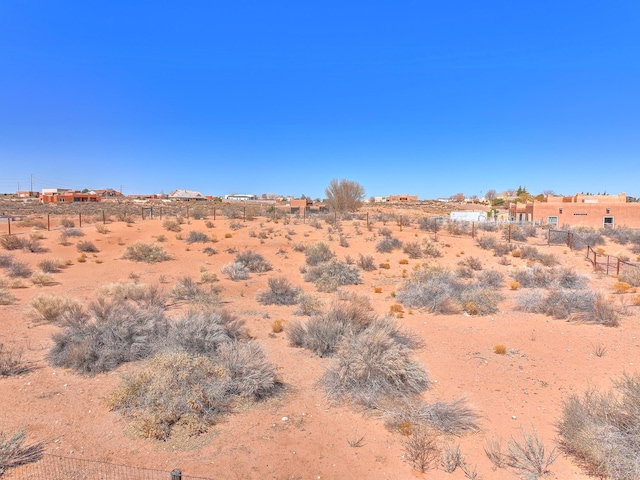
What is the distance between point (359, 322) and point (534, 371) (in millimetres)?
3753

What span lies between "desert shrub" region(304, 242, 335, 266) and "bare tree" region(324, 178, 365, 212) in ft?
103

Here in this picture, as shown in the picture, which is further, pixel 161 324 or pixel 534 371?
pixel 161 324

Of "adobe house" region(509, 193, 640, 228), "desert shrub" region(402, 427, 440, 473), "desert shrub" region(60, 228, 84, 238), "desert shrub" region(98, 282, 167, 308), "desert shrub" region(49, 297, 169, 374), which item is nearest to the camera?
"desert shrub" region(402, 427, 440, 473)

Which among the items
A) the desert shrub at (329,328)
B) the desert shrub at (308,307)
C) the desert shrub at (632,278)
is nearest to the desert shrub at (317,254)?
the desert shrub at (308,307)

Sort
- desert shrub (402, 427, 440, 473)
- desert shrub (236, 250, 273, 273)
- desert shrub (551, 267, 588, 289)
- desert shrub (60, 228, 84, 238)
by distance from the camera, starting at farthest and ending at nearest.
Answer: desert shrub (60, 228, 84, 238) → desert shrub (236, 250, 273, 273) → desert shrub (551, 267, 588, 289) → desert shrub (402, 427, 440, 473)

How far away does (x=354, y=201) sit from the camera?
5484cm

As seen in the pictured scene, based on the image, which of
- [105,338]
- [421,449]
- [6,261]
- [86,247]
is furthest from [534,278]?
[6,261]

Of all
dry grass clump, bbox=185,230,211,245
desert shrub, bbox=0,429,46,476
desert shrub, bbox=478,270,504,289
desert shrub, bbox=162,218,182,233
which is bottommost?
desert shrub, bbox=0,429,46,476

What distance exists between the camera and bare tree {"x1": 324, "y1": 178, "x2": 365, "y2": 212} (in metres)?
54.4

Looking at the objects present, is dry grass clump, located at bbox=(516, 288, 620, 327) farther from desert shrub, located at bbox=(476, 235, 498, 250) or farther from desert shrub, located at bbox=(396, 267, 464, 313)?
desert shrub, located at bbox=(476, 235, 498, 250)

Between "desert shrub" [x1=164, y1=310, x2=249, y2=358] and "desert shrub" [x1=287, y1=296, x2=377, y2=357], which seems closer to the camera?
"desert shrub" [x1=164, y1=310, x2=249, y2=358]

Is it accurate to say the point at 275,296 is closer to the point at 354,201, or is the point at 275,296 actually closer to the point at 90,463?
the point at 90,463

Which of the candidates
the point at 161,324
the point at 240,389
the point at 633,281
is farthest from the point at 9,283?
the point at 633,281

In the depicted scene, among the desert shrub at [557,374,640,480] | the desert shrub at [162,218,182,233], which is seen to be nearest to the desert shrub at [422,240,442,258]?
the desert shrub at [162,218,182,233]
